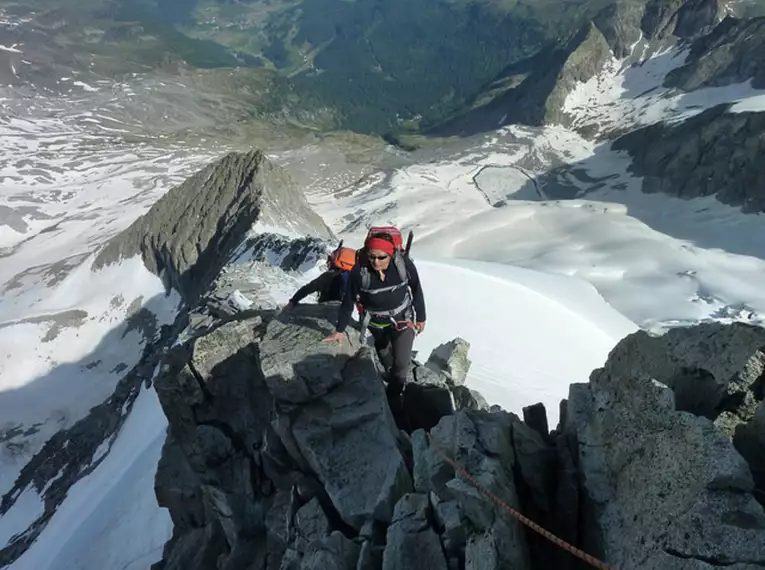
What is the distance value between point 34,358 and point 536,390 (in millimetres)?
35160

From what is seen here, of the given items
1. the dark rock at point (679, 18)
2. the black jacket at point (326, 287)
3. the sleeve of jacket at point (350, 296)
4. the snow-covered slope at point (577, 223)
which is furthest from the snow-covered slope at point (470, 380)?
the dark rock at point (679, 18)

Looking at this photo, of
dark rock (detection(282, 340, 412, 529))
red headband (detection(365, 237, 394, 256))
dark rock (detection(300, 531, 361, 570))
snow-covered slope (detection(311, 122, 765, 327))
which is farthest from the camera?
snow-covered slope (detection(311, 122, 765, 327))

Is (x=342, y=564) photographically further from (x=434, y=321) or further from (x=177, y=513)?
(x=434, y=321)

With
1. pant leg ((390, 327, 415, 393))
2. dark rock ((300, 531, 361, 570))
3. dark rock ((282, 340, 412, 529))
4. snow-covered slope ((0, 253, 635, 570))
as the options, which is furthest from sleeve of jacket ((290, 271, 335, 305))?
snow-covered slope ((0, 253, 635, 570))

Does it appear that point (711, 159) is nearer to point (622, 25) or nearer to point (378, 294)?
point (378, 294)

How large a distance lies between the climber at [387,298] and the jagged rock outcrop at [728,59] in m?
126

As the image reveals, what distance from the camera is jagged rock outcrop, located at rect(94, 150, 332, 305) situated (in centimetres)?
3953

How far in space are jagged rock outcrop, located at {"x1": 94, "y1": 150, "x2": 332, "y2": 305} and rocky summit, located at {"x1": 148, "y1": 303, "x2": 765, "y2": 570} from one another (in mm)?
24000

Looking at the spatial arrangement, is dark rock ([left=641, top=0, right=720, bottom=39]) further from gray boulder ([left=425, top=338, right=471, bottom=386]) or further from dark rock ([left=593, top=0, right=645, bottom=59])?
gray boulder ([left=425, top=338, right=471, bottom=386])

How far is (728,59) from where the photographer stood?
4759 inches

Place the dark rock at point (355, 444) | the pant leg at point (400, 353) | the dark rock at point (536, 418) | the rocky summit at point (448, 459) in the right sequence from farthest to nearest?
the pant leg at point (400, 353)
the dark rock at point (536, 418)
the dark rock at point (355, 444)
the rocky summit at point (448, 459)

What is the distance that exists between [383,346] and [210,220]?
34471 millimetres

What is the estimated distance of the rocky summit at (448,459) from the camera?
5.90 metres

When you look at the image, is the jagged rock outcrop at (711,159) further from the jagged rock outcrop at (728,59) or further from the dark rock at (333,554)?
the dark rock at (333,554)
